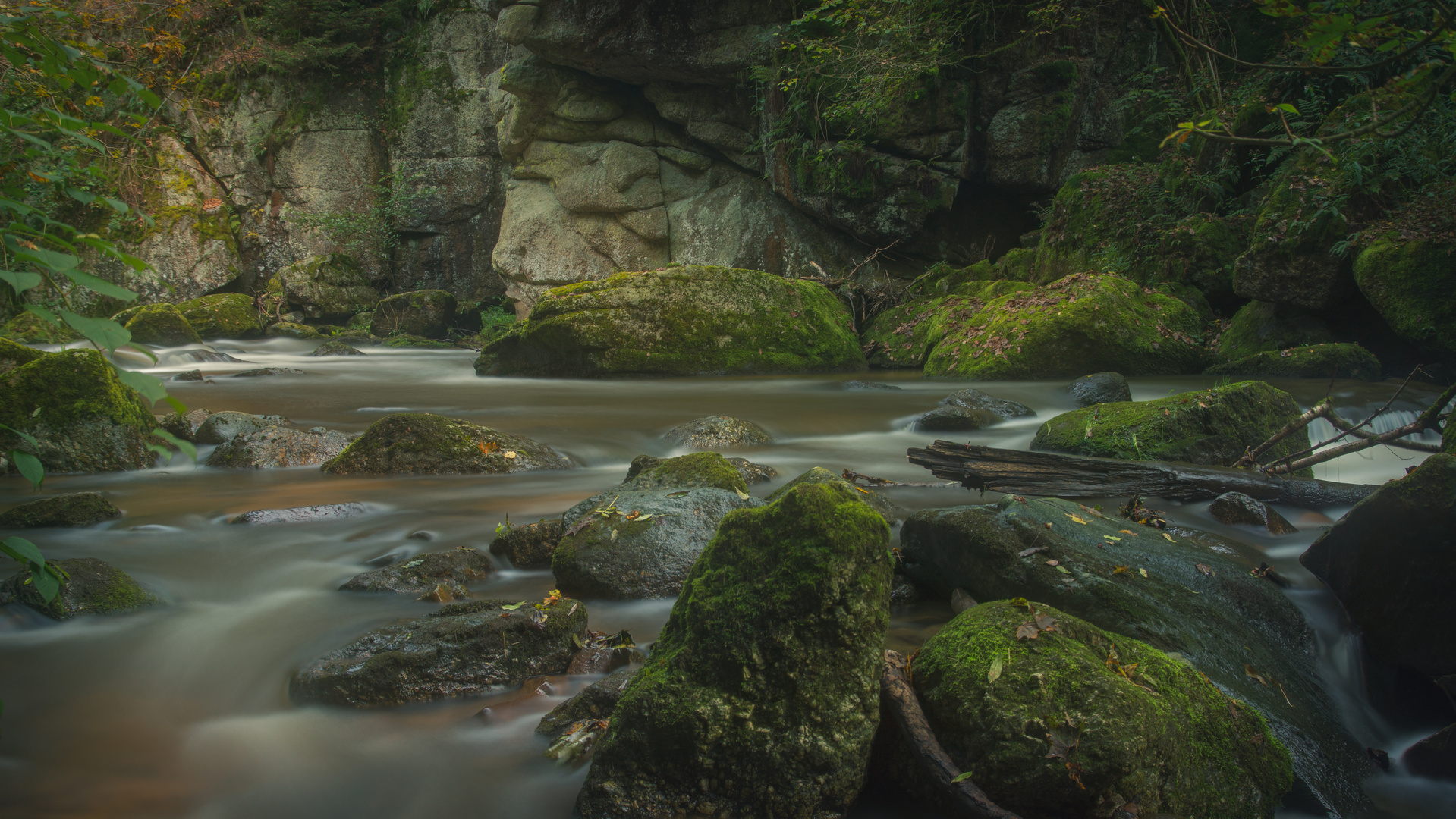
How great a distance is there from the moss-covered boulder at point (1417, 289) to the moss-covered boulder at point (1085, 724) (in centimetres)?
889

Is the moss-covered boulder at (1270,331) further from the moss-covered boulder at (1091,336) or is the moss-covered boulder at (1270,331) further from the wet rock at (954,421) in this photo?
the wet rock at (954,421)

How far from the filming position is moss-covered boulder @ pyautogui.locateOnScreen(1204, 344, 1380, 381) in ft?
30.2

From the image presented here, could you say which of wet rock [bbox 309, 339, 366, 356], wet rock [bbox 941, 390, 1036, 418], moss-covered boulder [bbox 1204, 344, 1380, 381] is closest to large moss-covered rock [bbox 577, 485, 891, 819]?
wet rock [bbox 941, 390, 1036, 418]

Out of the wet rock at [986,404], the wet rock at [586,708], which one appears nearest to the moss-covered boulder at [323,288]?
the wet rock at [986,404]

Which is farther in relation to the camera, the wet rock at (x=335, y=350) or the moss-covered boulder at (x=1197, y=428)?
the wet rock at (x=335, y=350)

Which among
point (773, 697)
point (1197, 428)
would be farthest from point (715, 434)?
point (773, 697)

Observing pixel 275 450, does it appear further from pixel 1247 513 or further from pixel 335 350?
pixel 335 350

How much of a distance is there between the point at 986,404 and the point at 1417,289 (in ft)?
16.5

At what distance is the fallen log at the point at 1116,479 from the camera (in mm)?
4484

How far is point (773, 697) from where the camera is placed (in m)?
2.02

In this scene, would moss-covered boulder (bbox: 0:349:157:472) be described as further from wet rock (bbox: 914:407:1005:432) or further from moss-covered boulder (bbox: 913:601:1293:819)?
wet rock (bbox: 914:407:1005:432)

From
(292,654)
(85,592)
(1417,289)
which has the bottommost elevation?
(292,654)

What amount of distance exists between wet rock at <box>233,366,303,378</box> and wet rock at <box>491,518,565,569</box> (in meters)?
10.7

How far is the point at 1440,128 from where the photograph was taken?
9.36m
